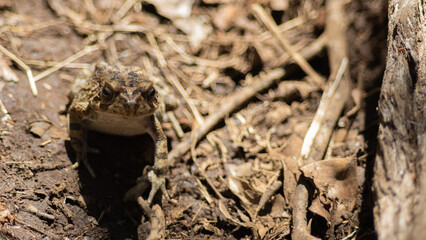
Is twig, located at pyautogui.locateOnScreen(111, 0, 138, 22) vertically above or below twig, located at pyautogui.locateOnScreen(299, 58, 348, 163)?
above

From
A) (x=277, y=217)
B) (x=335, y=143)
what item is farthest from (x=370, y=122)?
(x=277, y=217)

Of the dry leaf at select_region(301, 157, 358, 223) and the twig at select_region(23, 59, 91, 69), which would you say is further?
the twig at select_region(23, 59, 91, 69)

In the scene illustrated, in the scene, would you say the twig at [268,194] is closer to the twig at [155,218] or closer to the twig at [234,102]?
the twig at [155,218]

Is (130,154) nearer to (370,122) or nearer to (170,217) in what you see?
(170,217)

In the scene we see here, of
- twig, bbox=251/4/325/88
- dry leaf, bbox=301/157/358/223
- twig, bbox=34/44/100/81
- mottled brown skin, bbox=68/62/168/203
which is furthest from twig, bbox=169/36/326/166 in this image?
twig, bbox=34/44/100/81

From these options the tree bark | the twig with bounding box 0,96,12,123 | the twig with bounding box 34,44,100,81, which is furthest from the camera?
the twig with bounding box 34,44,100,81

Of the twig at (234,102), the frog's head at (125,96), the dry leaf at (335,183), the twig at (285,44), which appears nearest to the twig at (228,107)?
the twig at (234,102)

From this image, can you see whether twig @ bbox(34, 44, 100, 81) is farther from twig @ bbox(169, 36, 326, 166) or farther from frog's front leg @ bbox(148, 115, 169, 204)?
twig @ bbox(169, 36, 326, 166)
